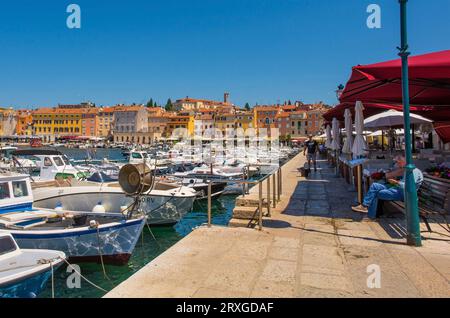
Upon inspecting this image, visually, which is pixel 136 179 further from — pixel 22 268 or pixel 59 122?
pixel 59 122

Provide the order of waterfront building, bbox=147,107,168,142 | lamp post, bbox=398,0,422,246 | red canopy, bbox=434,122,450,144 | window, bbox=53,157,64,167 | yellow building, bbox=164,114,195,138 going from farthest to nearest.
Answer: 1. waterfront building, bbox=147,107,168,142
2. yellow building, bbox=164,114,195,138
3. window, bbox=53,157,64,167
4. red canopy, bbox=434,122,450,144
5. lamp post, bbox=398,0,422,246

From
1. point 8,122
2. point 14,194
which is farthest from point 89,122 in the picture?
point 14,194

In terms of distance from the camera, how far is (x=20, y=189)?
962 centimetres

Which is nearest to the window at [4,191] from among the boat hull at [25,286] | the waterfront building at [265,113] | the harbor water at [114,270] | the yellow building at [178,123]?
the harbor water at [114,270]

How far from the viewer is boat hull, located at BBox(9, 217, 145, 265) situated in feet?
25.9

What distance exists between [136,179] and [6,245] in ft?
8.82

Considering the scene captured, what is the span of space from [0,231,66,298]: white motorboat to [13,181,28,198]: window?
340 centimetres

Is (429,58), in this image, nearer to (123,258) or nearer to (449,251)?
(449,251)

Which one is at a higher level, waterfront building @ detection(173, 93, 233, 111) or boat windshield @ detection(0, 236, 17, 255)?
waterfront building @ detection(173, 93, 233, 111)

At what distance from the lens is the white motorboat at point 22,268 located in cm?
564

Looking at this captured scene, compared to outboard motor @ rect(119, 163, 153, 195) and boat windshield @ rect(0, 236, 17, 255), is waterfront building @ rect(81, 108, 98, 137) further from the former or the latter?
boat windshield @ rect(0, 236, 17, 255)

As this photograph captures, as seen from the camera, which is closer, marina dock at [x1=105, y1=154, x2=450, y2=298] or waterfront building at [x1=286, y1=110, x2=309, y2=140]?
marina dock at [x1=105, y1=154, x2=450, y2=298]

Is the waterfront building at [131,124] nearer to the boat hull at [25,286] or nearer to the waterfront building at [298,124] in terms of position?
the waterfront building at [298,124]

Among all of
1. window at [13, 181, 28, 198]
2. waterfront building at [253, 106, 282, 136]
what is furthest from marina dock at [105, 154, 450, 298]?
waterfront building at [253, 106, 282, 136]
